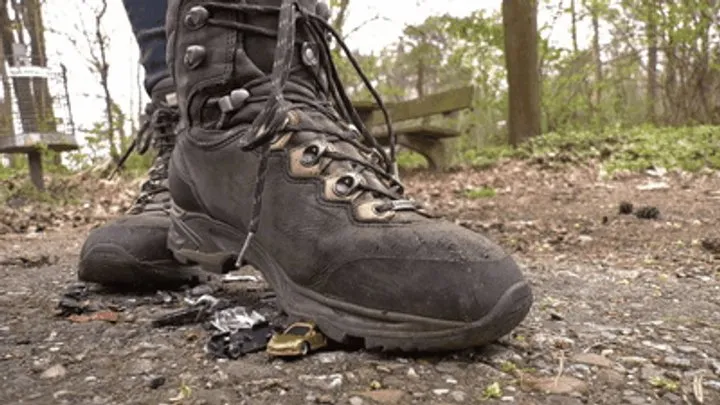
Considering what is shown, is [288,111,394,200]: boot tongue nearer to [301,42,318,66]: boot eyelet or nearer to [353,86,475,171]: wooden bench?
[301,42,318,66]: boot eyelet

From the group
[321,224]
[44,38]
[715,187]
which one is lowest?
[715,187]

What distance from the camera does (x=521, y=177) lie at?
7141 millimetres

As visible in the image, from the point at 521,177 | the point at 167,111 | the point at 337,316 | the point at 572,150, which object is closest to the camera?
the point at 337,316

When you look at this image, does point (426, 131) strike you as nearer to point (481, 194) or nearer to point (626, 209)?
point (481, 194)

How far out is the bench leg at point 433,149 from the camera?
8422 millimetres

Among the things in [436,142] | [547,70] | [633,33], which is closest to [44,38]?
[436,142]

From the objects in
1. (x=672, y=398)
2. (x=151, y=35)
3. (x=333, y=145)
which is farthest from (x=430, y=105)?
(x=672, y=398)

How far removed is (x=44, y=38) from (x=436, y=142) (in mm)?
7213

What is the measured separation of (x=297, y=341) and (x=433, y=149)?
7468mm

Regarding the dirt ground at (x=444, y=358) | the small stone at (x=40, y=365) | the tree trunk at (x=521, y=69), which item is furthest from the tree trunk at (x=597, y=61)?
the small stone at (x=40, y=365)

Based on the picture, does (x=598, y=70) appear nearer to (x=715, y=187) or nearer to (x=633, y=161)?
A: (x=633, y=161)

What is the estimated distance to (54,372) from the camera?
3.89ft

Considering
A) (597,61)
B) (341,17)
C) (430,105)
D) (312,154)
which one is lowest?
(312,154)

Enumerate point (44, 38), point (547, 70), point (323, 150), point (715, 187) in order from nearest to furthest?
point (323, 150), point (715, 187), point (44, 38), point (547, 70)
